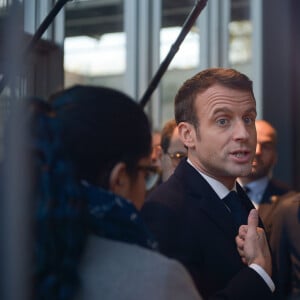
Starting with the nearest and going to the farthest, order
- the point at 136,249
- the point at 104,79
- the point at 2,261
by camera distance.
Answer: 1. the point at 2,261
2. the point at 136,249
3. the point at 104,79

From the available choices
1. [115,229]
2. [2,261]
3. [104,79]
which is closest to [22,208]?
[2,261]

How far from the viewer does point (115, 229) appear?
1942 mm

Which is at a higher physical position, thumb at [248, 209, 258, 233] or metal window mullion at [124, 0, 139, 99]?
metal window mullion at [124, 0, 139, 99]

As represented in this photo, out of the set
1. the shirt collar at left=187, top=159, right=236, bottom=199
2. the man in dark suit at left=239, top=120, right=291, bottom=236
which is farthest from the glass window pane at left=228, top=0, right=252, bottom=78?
the shirt collar at left=187, top=159, right=236, bottom=199

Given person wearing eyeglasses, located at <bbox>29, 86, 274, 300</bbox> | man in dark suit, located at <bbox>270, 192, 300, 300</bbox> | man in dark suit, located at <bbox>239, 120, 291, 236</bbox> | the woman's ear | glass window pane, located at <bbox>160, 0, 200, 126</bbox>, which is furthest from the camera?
glass window pane, located at <bbox>160, 0, 200, 126</bbox>

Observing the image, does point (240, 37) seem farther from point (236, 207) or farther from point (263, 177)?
point (236, 207)

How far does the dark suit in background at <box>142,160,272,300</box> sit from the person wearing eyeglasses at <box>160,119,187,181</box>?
1.09 meters

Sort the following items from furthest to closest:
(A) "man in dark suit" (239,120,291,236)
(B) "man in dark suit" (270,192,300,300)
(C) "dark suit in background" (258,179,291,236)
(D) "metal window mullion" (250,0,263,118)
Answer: (D) "metal window mullion" (250,0,263,118)
(A) "man in dark suit" (239,120,291,236)
(C) "dark suit in background" (258,179,291,236)
(B) "man in dark suit" (270,192,300,300)

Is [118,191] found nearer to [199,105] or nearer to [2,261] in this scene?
[2,261]

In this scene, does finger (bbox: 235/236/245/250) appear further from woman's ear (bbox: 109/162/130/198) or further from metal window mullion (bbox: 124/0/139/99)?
metal window mullion (bbox: 124/0/139/99)

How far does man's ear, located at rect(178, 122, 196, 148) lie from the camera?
2803 millimetres

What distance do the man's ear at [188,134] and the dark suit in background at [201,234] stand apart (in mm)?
99

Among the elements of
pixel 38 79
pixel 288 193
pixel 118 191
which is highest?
pixel 38 79

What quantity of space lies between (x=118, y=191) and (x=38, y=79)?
0.59 m
